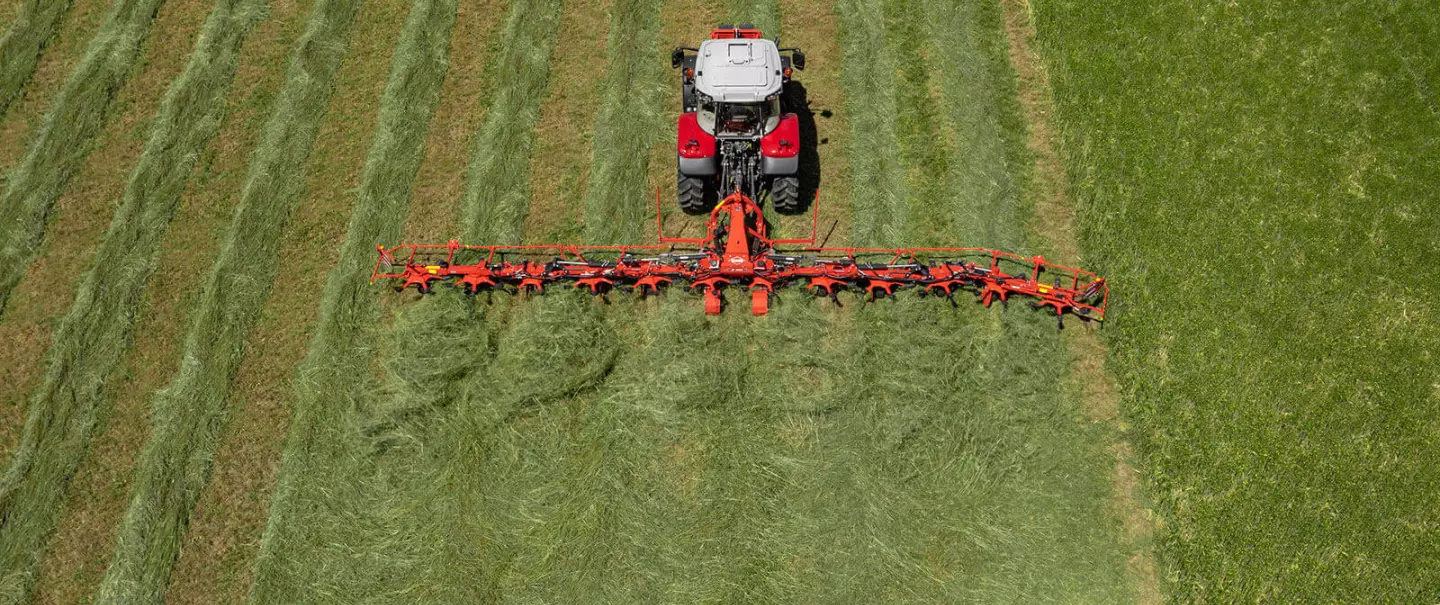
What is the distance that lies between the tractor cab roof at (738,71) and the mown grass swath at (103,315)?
8364 millimetres

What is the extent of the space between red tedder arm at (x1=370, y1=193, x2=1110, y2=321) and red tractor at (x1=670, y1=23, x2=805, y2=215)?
517 millimetres

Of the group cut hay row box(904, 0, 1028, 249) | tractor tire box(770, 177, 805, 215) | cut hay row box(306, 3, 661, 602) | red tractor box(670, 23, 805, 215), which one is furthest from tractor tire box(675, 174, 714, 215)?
cut hay row box(904, 0, 1028, 249)

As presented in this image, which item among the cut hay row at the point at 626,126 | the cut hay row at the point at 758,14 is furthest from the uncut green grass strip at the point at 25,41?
the cut hay row at the point at 758,14

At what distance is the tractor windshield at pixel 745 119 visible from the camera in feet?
37.3

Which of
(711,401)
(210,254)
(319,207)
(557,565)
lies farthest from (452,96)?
(557,565)

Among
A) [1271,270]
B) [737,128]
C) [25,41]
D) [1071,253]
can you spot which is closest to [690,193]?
[737,128]

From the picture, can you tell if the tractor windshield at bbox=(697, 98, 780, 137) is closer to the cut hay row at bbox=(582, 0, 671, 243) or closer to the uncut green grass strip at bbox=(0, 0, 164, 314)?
the cut hay row at bbox=(582, 0, 671, 243)

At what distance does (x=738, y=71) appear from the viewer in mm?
11062

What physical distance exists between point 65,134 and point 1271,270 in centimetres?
1849

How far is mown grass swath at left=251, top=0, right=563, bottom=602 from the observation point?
934 cm

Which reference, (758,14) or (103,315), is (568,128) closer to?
(758,14)

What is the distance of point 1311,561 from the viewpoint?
31.0 ft

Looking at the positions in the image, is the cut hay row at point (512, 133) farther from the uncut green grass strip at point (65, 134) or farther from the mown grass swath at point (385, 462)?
the uncut green grass strip at point (65, 134)

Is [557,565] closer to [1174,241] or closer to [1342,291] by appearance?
[1174,241]
